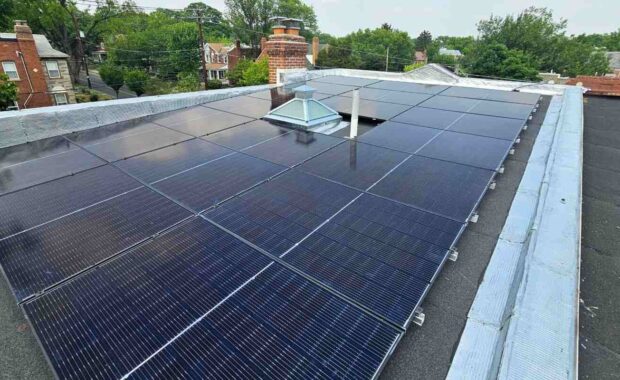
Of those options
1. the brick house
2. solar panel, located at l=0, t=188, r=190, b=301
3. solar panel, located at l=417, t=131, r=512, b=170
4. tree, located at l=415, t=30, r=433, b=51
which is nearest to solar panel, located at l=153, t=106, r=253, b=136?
solar panel, located at l=0, t=188, r=190, b=301

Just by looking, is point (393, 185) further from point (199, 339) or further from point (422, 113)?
point (422, 113)

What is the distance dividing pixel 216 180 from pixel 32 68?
40.0m

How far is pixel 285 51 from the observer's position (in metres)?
11.8

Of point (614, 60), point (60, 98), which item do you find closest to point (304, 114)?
point (60, 98)

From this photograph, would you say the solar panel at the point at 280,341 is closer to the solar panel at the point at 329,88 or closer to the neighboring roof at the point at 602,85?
the solar panel at the point at 329,88

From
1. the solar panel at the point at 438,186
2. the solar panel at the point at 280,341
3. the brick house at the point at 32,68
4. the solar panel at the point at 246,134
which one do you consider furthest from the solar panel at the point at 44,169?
the brick house at the point at 32,68

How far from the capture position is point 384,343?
2.29m

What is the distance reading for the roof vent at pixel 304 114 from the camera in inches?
277

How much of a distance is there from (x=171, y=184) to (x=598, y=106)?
16453 millimetres

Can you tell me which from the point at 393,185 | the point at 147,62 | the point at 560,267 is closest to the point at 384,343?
the point at 560,267

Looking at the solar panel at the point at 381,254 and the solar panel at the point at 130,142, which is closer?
the solar panel at the point at 381,254

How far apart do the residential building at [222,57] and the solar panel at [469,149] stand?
194 ft

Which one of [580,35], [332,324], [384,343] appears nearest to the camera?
[384,343]

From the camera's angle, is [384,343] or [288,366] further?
[384,343]
